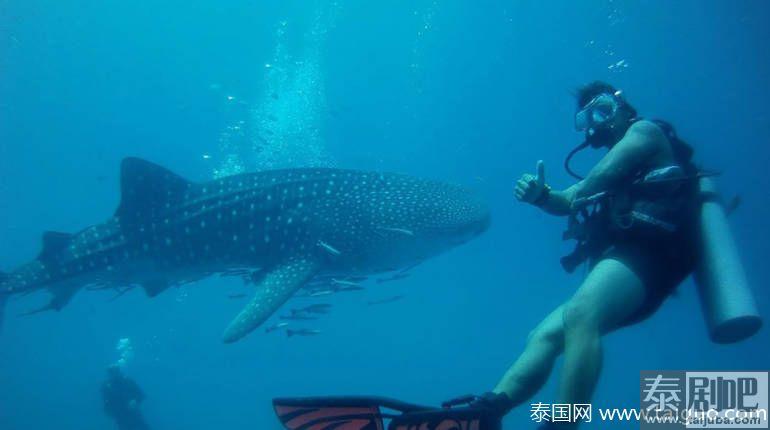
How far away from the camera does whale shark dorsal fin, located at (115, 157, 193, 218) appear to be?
750 centimetres

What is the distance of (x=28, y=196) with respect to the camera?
111312 mm

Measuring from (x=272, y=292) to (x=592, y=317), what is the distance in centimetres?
474

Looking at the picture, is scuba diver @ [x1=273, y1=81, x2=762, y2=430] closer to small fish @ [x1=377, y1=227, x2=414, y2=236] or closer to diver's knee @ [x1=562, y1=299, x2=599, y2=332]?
diver's knee @ [x1=562, y1=299, x2=599, y2=332]

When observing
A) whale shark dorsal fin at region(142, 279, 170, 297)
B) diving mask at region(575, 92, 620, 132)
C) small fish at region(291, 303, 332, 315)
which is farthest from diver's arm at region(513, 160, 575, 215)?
whale shark dorsal fin at region(142, 279, 170, 297)

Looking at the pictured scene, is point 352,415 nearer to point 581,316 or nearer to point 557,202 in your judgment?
point 581,316

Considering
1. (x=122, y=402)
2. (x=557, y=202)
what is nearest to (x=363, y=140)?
(x=122, y=402)

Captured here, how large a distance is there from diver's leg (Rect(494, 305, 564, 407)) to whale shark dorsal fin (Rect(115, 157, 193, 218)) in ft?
19.9

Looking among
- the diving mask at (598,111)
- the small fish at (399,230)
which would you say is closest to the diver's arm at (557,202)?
the diving mask at (598,111)

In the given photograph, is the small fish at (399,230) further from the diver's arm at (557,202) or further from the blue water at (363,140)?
the blue water at (363,140)

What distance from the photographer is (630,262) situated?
11.6 feet

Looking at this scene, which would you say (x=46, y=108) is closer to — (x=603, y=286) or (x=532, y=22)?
(x=532, y=22)

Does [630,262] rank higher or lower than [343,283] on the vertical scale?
lower

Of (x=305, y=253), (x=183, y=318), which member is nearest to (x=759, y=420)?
(x=305, y=253)

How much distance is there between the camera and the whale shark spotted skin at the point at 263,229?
7.39 metres
